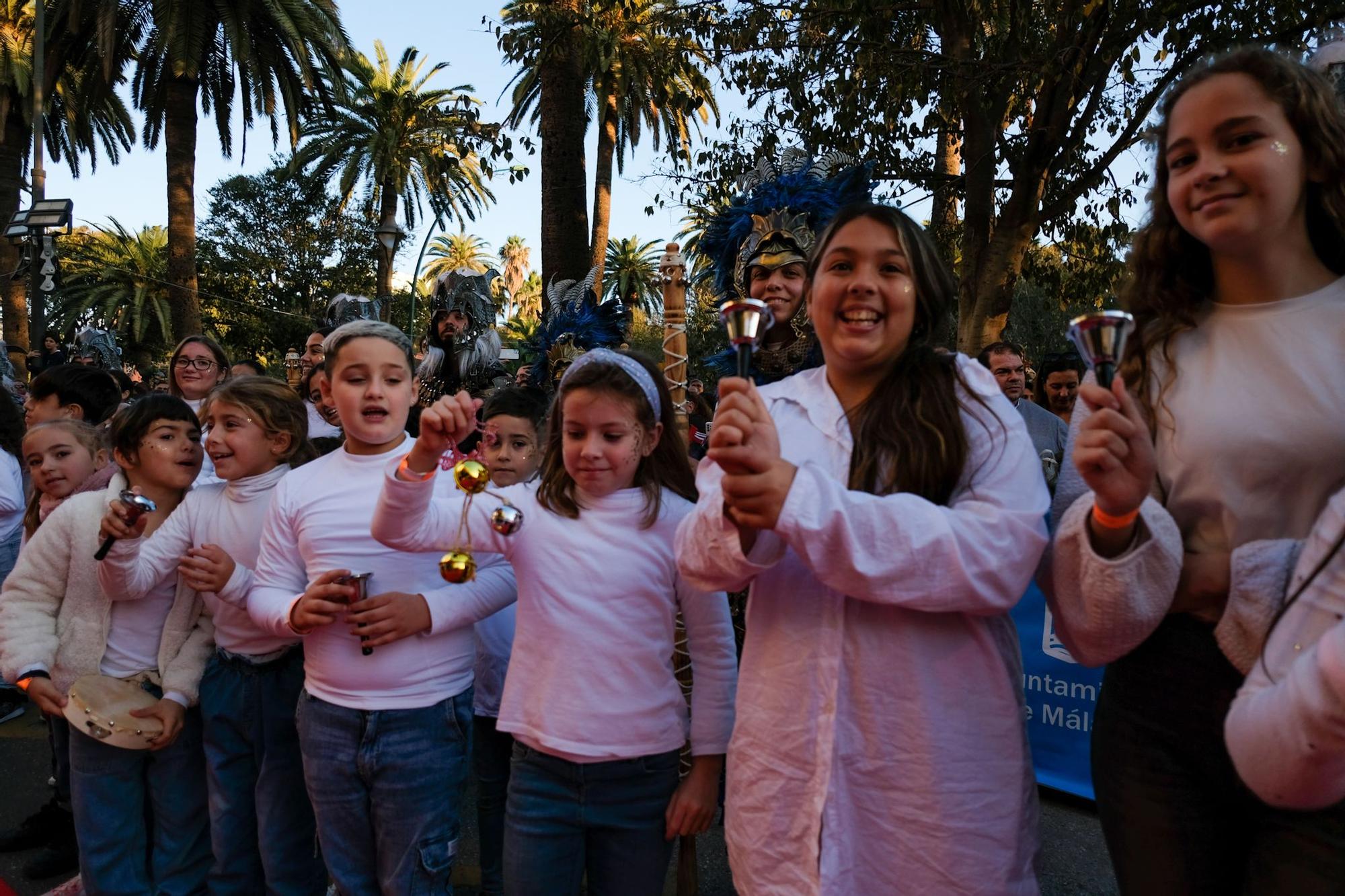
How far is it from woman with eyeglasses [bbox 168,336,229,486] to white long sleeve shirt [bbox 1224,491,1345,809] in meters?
5.29

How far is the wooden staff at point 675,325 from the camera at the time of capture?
3043 mm

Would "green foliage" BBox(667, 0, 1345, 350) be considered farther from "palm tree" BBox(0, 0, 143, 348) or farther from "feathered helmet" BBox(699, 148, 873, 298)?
"palm tree" BBox(0, 0, 143, 348)

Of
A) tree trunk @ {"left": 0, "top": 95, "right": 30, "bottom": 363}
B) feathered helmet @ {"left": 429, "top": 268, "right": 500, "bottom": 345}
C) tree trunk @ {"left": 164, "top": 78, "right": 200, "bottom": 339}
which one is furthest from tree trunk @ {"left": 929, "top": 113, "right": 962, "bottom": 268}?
tree trunk @ {"left": 0, "top": 95, "right": 30, "bottom": 363}

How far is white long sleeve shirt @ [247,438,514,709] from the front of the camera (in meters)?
2.62

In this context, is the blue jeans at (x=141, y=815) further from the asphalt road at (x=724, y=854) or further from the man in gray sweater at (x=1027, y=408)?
the man in gray sweater at (x=1027, y=408)

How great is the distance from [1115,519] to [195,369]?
5280mm

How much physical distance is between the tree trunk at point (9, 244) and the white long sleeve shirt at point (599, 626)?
62.7 ft

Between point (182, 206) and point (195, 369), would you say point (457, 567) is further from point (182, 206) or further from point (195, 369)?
point (182, 206)

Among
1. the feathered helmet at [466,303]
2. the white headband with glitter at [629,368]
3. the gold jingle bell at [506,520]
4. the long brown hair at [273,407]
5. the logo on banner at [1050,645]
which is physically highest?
the feathered helmet at [466,303]

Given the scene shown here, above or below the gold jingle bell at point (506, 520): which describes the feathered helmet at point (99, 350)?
above

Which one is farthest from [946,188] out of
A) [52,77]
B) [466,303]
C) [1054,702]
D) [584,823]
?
[52,77]

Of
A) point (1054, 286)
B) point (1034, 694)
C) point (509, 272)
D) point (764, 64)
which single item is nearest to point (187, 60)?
point (764, 64)

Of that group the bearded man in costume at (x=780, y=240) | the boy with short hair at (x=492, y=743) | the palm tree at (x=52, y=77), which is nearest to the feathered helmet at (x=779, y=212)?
the bearded man in costume at (x=780, y=240)

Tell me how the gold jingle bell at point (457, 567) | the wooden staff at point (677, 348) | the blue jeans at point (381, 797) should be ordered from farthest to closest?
the wooden staff at point (677, 348) → the blue jeans at point (381, 797) → the gold jingle bell at point (457, 567)
